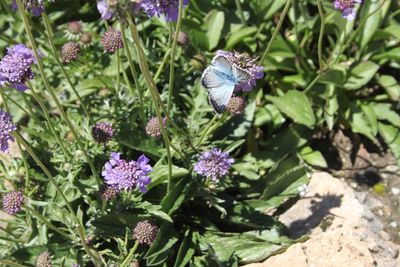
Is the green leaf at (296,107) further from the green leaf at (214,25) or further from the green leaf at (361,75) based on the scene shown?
the green leaf at (214,25)

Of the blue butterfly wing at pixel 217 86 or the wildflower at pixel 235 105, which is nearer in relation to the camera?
the blue butterfly wing at pixel 217 86

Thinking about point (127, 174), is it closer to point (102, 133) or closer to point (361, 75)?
point (102, 133)

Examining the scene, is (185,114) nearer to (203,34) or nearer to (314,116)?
(203,34)

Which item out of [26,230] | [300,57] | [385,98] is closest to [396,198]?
[385,98]

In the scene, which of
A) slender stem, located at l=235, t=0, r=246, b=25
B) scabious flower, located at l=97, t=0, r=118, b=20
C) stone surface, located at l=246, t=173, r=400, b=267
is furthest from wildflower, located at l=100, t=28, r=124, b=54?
stone surface, located at l=246, t=173, r=400, b=267

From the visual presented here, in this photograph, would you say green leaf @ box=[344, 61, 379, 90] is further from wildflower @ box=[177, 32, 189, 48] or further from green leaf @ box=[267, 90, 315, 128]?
wildflower @ box=[177, 32, 189, 48]

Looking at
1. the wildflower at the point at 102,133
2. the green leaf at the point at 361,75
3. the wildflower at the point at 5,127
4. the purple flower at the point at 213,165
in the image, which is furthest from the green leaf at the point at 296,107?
the wildflower at the point at 5,127
